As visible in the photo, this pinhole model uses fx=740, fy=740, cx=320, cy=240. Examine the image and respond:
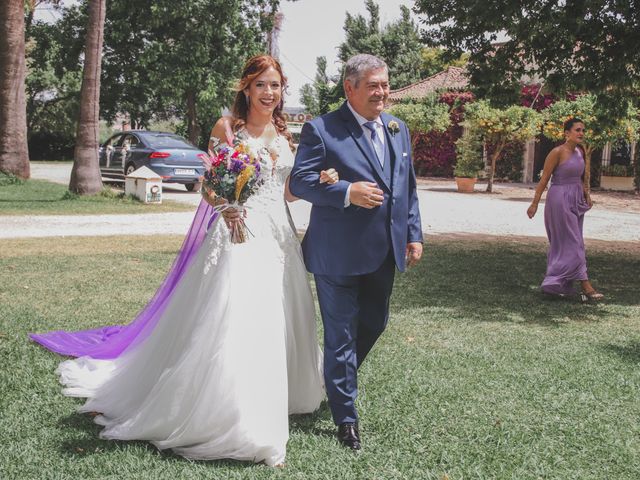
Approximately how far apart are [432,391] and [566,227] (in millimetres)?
4338

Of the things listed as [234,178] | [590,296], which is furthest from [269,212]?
[590,296]

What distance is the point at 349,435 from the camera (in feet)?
13.5

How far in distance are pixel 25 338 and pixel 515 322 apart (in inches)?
181

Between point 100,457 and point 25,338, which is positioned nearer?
point 100,457

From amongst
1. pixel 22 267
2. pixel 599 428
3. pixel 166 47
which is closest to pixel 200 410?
pixel 599 428

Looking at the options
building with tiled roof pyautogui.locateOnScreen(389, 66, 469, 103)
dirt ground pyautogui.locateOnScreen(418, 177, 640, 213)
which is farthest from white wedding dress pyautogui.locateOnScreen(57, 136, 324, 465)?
building with tiled roof pyautogui.locateOnScreen(389, 66, 469, 103)

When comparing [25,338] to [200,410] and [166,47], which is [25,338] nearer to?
[200,410]

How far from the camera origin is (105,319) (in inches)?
272

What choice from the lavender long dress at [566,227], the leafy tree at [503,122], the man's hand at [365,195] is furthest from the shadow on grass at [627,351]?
the leafy tree at [503,122]

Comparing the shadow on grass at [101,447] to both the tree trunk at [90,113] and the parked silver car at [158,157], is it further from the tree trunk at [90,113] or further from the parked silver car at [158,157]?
the parked silver car at [158,157]

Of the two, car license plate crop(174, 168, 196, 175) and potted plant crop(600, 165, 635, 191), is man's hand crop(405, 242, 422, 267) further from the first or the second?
potted plant crop(600, 165, 635, 191)

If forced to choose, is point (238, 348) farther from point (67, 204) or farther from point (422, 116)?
point (422, 116)

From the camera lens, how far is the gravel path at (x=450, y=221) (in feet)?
44.4

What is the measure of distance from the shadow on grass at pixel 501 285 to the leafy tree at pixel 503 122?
13.1 m
